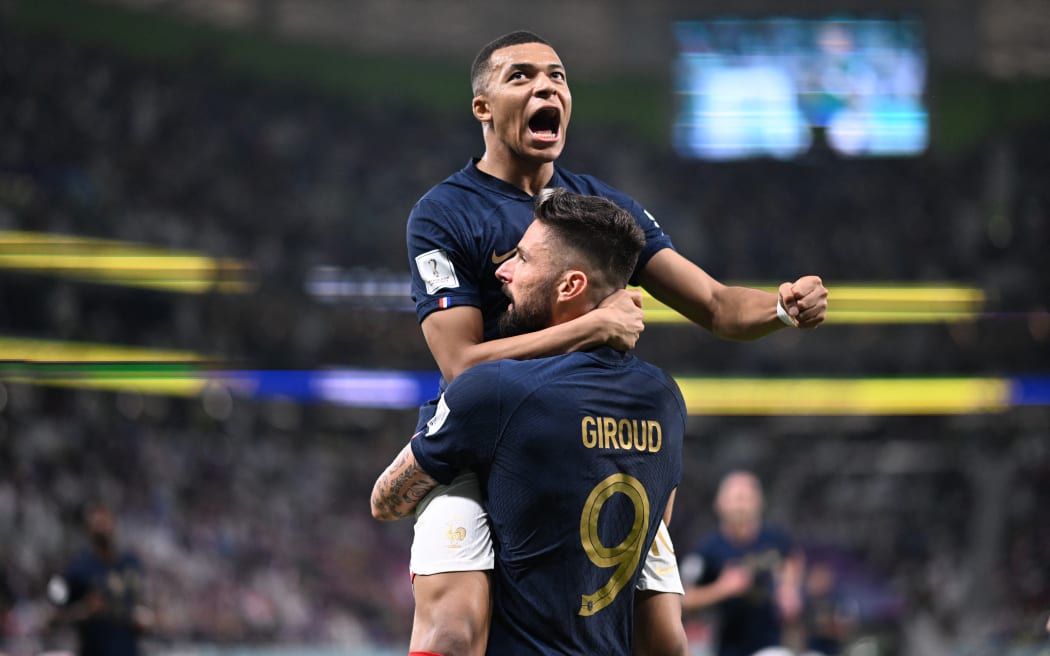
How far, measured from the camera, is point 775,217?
2498cm

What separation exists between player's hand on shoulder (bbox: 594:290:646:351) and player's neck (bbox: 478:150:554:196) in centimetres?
61

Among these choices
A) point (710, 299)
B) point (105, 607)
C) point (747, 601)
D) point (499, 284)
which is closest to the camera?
point (499, 284)

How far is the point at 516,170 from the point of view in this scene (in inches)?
131

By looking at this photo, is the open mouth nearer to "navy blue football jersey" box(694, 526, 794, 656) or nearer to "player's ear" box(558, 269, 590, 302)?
"player's ear" box(558, 269, 590, 302)

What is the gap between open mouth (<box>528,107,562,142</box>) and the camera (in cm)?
326

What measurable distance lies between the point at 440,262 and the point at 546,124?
0.51 metres

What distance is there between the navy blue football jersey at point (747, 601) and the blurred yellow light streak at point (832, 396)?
13.3 metres

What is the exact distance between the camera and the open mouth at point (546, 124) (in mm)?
3262

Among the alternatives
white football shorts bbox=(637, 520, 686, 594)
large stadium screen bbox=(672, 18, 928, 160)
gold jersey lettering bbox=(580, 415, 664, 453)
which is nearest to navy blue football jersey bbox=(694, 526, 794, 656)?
white football shorts bbox=(637, 520, 686, 594)

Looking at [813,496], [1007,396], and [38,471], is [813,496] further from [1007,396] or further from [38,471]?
[38,471]

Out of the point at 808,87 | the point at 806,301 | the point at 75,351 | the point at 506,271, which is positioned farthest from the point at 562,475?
the point at 808,87

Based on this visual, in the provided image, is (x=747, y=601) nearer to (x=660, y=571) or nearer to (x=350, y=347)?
(x=660, y=571)

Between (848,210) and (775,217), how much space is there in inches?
61.9

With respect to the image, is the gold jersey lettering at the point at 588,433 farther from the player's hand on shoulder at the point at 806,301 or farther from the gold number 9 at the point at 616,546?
the player's hand on shoulder at the point at 806,301
